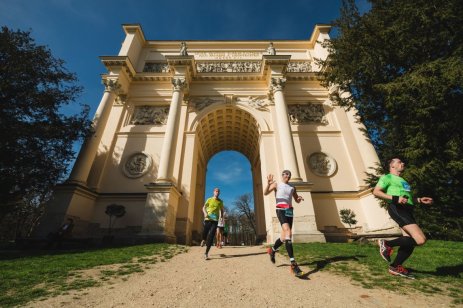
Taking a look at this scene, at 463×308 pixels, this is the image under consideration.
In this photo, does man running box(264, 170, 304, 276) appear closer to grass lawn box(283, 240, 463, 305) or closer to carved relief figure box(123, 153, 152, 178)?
grass lawn box(283, 240, 463, 305)

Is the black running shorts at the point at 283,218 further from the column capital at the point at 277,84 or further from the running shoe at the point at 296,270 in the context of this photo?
the column capital at the point at 277,84

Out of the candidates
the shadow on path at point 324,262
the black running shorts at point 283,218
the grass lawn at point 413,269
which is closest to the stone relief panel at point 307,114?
the grass lawn at point 413,269

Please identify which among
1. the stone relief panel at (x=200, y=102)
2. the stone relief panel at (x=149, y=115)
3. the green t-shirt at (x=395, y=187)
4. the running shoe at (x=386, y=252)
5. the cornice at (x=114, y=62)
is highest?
the cornice at (x=114, y=62)

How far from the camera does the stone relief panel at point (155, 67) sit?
20.7m

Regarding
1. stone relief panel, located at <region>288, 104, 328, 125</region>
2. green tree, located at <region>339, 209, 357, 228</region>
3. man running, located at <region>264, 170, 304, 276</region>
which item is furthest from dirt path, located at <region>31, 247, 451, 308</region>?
stone relief panel, located at <region>288, 104, 328, 125</region>

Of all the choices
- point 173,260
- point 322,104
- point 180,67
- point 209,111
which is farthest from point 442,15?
point 180,67

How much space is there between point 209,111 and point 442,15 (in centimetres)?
1351

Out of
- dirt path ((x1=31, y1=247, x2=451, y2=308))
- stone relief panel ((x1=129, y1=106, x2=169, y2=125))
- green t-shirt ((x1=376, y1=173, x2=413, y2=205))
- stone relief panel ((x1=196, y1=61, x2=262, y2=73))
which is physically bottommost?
dirt path ((x1=31, y1=247, x2=451, y2=308))

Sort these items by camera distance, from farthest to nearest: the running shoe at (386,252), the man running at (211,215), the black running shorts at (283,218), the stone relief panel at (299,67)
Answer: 1. the stone relief panel at (299,67)
2. the man running at (211,215)
3. the black running shorts at (283,218)
4. the running shoe at (386,252)

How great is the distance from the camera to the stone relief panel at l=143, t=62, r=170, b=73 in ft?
67.9

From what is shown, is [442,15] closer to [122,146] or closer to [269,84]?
[269,84]

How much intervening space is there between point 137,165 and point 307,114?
44.7ft

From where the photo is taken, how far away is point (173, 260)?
6.70 metres

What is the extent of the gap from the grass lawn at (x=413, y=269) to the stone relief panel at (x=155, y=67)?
19704mm
